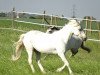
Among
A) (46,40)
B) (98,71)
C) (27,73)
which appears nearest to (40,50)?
(46,40)

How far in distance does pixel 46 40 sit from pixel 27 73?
108 cm

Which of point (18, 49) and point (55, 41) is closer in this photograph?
point (55, 41)

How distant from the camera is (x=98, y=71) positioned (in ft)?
33.8

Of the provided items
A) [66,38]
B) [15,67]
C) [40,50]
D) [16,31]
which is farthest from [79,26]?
[16,31]

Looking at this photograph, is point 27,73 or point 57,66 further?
point 57,66

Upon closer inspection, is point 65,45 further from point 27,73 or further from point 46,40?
point 27,73

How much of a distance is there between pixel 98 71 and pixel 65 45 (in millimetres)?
1388

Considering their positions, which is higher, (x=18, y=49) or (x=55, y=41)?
(x=55, y=41)

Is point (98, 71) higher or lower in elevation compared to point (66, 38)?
lower

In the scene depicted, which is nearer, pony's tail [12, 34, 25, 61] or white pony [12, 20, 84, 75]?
white pony [12, 20, 84, 75]

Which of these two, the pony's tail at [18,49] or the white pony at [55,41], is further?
the pony's tail at [18,49]

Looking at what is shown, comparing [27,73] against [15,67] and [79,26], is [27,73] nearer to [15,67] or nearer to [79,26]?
[15,67]

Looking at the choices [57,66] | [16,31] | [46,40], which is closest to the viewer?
[46,40]

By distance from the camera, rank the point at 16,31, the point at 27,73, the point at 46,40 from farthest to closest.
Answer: the point at 16,31 < the point at 46,40 < the point at 27,73
